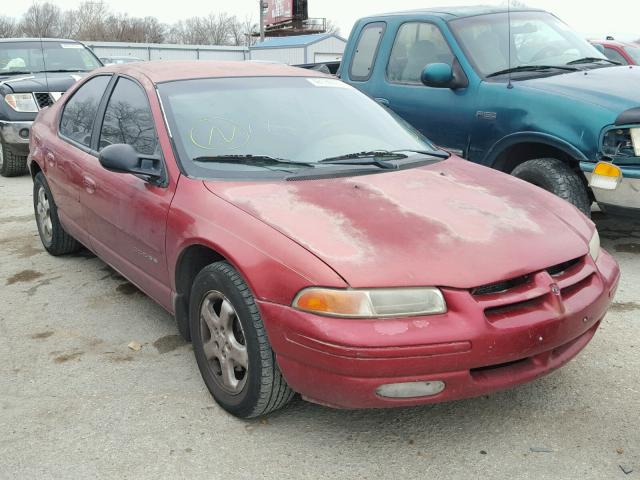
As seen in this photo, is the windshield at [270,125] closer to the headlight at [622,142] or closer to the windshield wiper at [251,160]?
the windshield wiper at [251,160]

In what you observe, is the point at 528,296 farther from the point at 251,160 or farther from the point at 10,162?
the point at 10,162

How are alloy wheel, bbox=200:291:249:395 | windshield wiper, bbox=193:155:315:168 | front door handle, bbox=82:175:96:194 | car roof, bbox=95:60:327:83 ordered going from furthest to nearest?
front door handle, bbox=82:175:96:194, car roof, bbox=95:60:327:83, windshield wiper, bbox=193:155:315:168, alloy wheel, bbox=200:291:249:395

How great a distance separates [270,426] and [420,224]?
41.9 inches

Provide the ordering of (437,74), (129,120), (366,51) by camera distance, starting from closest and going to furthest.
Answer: (129,120), (437,74), (366,51)

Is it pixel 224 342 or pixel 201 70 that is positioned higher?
pixel 201 70

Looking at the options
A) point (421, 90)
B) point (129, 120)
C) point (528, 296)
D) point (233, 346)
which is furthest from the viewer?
point (421, 90)

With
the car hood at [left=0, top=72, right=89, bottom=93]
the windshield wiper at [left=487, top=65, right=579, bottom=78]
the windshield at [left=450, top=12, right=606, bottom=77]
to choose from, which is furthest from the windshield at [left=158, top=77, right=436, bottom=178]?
the car hood at [left=0, top=72, right=89, bottom=93]

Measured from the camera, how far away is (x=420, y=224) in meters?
2.69

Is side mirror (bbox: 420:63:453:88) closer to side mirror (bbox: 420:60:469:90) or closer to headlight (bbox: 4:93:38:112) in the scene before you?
side mirror (bbox: 420:60:469:90)

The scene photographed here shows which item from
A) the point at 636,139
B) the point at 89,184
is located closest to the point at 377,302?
the point at 89,184

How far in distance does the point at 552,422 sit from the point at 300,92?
2.22 m

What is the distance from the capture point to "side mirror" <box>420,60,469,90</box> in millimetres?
5246

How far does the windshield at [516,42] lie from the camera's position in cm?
543

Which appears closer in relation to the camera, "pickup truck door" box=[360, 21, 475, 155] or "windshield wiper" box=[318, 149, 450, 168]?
"windshield wiper" box=[318, 149, 450, 168]
